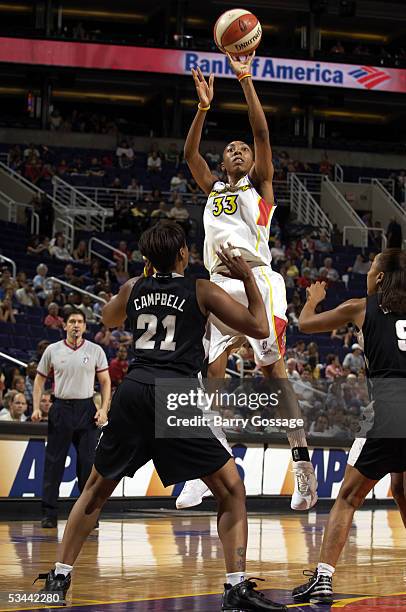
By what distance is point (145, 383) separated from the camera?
5875 mm

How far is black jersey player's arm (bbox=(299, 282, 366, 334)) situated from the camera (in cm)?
645

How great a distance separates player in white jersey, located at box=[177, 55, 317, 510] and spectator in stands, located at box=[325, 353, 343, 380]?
1144cm

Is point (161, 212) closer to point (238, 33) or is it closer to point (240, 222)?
point (240, 222)

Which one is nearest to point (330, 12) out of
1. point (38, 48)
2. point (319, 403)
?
point (38, 48)

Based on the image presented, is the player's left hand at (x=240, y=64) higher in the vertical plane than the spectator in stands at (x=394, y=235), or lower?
lower

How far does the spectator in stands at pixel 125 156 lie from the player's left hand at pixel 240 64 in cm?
2295

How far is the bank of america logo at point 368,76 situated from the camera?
33.0 meters

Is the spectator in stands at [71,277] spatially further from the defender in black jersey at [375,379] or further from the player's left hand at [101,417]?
the defender in black jersey at [375,379]

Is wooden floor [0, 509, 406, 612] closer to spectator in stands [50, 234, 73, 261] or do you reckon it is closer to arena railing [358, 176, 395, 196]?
spectator in stands [50, 234, 73, 261]

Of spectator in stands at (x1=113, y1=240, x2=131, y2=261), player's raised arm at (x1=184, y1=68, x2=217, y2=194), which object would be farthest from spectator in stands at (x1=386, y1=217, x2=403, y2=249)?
player's raised arm at (x1=184, y1=68, x2=217, y2=194)

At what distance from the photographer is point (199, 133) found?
25.4ft

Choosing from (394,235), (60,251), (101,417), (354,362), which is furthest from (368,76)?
(101,417)

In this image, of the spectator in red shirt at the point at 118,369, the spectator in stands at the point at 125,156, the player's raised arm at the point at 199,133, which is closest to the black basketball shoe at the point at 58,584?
A: the player's raised arm at the point at 199,133

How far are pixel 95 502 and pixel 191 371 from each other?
0.87m
